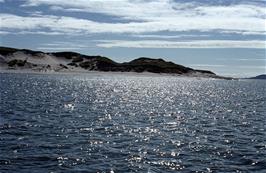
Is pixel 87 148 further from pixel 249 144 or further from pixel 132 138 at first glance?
pixel 249 144

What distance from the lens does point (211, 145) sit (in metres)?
41.6

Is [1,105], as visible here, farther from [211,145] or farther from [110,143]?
[211,145]

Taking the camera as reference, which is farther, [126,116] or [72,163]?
[126,116]

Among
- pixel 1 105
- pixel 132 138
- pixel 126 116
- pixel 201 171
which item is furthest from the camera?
pixel 1 105

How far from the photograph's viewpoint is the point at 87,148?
38.2 metres

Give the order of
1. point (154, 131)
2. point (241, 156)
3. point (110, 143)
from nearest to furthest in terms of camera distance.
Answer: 1. point (241, 156)
2. point (110, 143)
3. point (154, 131)

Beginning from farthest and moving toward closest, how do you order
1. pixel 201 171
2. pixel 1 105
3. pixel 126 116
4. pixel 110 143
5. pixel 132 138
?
pixel 1 105, pixel 126 116, pixel 132 138, pixel 110 143, pixel 201 171

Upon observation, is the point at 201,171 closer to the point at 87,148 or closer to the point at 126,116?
the point at 87,148

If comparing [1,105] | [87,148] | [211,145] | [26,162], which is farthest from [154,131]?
[1,105]

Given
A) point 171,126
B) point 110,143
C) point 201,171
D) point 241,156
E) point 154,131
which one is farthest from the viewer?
point 171,126

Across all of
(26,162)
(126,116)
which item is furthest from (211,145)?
(126,116)

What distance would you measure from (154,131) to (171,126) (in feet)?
18.4

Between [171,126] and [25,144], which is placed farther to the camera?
[171,126]

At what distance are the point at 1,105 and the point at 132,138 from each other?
3509 centimetres
